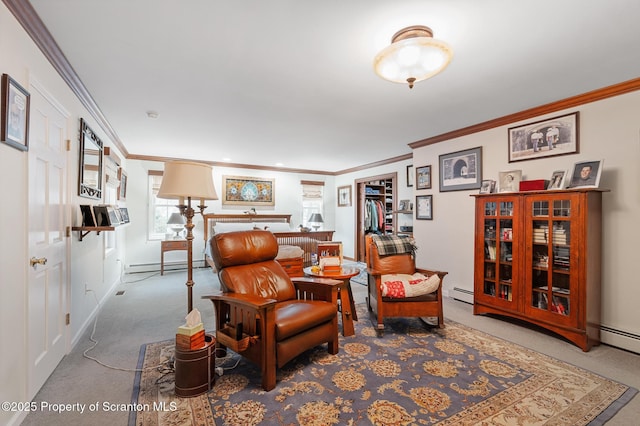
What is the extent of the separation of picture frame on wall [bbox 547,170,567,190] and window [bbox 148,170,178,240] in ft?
19.8

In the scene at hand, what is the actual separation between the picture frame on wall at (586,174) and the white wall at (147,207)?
18.1ft

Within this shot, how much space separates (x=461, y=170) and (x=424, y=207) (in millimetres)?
810

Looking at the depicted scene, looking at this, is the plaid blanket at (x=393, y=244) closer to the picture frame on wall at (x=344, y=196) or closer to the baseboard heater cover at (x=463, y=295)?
the baseboard heater cover at (x=463, y=295)

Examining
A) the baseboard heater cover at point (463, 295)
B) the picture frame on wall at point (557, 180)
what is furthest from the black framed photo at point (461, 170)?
the baseboard heater cover at point (463, 295)

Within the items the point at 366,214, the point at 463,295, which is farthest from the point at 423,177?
the point at 366,214

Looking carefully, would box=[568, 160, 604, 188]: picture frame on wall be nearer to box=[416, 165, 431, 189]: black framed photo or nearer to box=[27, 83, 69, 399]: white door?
box=[416, 165, 431, 189]: black framed photo

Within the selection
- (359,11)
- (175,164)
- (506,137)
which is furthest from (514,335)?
(175,164)

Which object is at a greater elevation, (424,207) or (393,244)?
(424,207)

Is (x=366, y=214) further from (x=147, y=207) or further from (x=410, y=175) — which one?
(x=147, y=207)

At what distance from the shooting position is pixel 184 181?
7.16 ft

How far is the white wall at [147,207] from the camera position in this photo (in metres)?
5.72

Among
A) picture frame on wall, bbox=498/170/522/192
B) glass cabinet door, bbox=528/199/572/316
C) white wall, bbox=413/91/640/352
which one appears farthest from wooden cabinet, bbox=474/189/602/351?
picture frame on wall, bbox=498/170/522/192

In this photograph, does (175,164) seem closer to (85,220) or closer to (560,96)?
(85,220)

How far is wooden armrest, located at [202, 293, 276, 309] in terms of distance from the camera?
1.99 m
